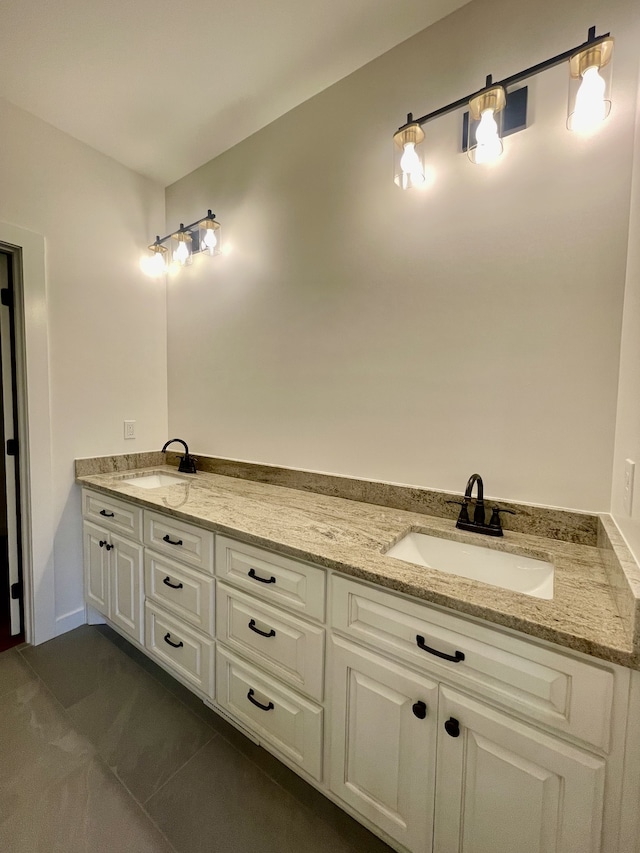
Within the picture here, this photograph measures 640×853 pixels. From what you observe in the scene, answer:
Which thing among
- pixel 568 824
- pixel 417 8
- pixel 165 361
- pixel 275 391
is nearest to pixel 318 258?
pixel 275 391

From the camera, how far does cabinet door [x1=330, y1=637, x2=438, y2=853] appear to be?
0.91 m

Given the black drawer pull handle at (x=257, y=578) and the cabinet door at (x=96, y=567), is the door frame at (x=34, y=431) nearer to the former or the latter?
the cabinet door at (x=96, y=567)

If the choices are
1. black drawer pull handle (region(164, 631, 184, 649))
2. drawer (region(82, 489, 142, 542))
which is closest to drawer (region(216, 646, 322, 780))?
black drawer pull handle (region(164, 631, 184, 649))

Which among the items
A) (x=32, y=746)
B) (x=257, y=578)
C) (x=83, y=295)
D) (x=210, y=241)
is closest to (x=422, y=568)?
(x=257, y=578)

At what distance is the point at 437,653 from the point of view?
87 centimetres

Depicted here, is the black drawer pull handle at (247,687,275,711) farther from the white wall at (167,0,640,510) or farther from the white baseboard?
the white baseboard

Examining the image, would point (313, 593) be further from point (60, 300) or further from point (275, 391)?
point (60, 300)

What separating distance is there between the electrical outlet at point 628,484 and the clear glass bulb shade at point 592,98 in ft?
3.22

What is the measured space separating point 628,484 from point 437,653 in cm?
67

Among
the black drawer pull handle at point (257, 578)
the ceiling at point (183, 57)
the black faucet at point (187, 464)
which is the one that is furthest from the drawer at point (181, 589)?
the ceiling at point (183, 57)

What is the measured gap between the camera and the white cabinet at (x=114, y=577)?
5.68 feet

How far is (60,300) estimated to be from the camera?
1.98 meters

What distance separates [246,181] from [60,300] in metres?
1.23

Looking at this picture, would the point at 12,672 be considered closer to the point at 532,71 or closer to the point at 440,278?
the point at 440,278
